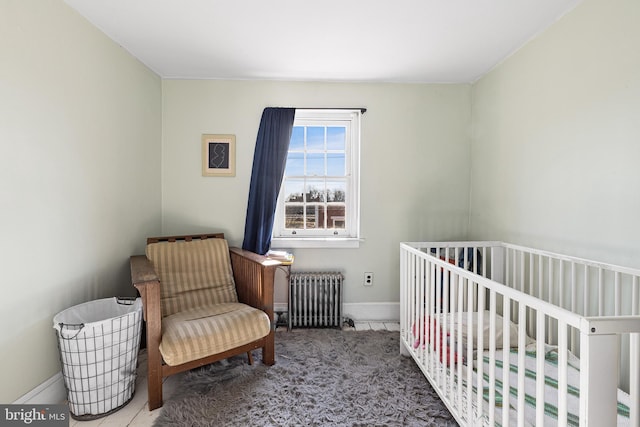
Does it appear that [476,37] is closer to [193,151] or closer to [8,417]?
[193,151]

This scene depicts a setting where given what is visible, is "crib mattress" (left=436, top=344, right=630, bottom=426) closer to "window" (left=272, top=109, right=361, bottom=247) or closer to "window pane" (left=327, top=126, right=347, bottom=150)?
"window" (left=272, top=109, right=361, bottom=247)

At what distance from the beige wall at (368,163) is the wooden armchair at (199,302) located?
46 centimetres

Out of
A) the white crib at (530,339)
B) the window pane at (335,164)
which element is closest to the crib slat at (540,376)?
the white crib at (530,339)

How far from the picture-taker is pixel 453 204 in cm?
289

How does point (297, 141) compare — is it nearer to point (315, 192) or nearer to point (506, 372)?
point (315, 192)

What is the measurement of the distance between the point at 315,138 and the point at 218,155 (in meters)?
0.93

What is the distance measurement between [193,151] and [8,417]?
81.5 inches

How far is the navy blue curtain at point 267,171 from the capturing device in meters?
2.72

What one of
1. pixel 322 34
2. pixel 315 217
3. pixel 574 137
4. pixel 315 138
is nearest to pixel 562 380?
pixel 574 137

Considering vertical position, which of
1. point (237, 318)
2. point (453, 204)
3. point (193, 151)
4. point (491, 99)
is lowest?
point (237, 318)

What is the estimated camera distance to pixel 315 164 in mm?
2965

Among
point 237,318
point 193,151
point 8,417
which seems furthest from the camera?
point 193,151

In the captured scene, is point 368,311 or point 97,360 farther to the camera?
point 368,311

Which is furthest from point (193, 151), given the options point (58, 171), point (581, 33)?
point (581, 33)
